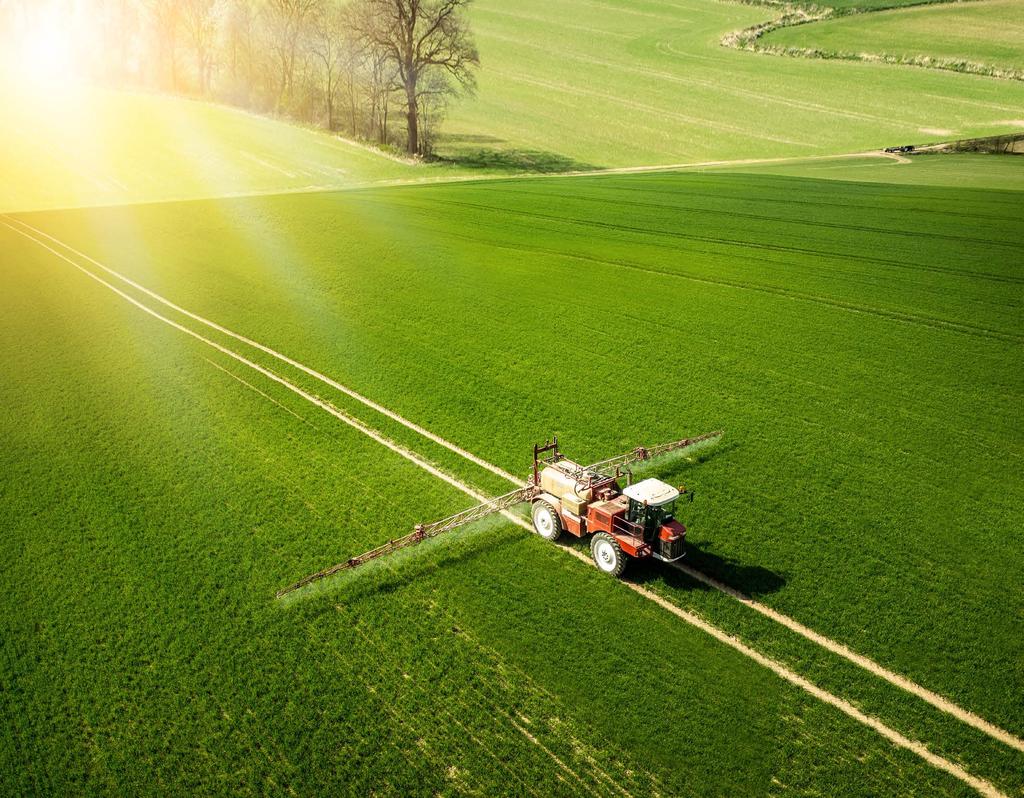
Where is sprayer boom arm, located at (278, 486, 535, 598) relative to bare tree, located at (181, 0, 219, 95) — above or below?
below

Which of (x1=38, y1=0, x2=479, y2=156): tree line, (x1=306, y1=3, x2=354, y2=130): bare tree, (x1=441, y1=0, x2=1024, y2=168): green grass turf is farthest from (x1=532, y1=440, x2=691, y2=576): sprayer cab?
(x1=306, y1=3, x2=354, y2=130): bare tree

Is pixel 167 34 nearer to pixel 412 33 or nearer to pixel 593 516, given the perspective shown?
pixel 412 33

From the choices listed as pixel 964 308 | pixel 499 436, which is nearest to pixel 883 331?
pixel 964 308

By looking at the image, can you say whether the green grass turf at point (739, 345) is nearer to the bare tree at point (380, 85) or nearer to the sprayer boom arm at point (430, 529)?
the sprayer boom arm at point (430, 529)

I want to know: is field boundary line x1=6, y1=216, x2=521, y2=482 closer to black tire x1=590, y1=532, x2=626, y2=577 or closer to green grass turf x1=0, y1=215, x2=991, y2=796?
green grass turf x1=0, y1=215, x2=991, y2=796

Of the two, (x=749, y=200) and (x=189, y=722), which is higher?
(x=749, y=200)

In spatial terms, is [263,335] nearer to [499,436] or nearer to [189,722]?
[499,436]
